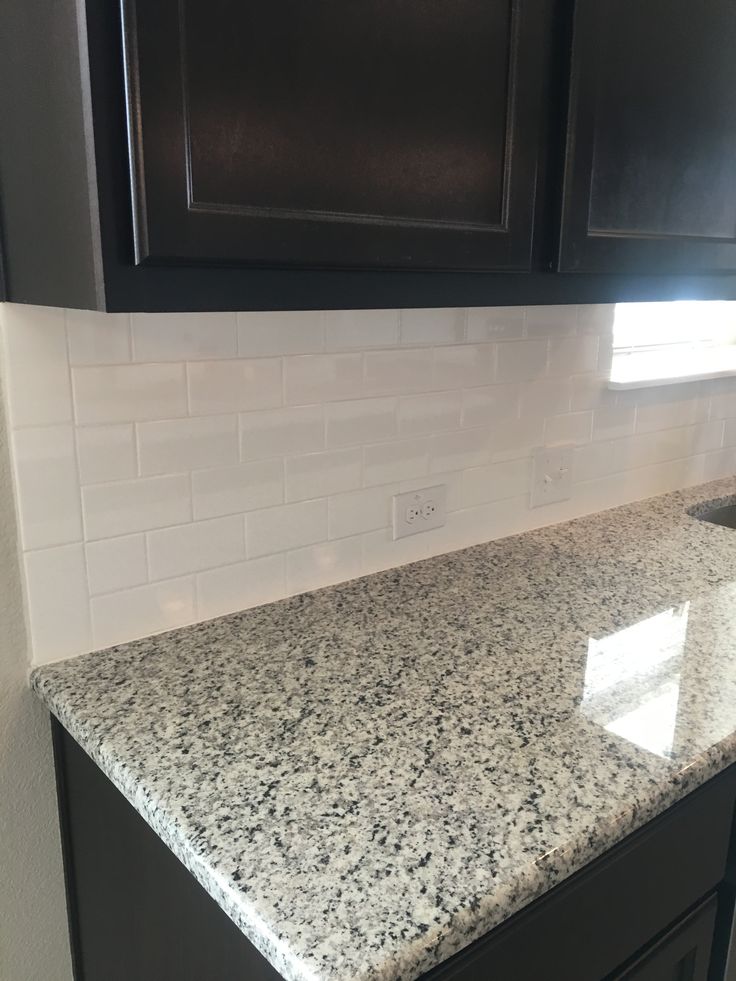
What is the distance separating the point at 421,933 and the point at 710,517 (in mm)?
1524

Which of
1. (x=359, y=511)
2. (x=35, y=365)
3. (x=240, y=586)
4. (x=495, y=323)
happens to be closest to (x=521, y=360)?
(x=495, y=323)

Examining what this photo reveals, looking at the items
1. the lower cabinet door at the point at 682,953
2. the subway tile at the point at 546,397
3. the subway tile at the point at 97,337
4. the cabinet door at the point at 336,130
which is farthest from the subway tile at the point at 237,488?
the lower cabinet door at the point at 682,953

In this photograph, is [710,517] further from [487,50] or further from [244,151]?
[244,151]

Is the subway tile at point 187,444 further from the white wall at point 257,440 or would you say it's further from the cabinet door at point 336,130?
the cabinet door at point 336,130

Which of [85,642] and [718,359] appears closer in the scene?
[85,642]

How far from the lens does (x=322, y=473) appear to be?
1.32 metres

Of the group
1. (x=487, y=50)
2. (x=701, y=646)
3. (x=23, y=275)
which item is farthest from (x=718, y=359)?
(x=23, y=275)

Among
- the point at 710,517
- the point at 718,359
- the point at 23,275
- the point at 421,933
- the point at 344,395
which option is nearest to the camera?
the point at 421,933

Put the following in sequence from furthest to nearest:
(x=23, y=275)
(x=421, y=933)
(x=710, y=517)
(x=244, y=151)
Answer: (x=710, y=517) → (x=23, y=275) → (x=244, y=151) → (x=421, y=933)

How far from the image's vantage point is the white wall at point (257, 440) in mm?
1055

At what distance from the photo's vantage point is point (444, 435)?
58.1 inches

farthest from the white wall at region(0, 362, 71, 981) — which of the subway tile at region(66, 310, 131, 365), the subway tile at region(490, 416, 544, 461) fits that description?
the subway tile at region(490, 416, 544, 461)

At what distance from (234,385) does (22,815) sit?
68 centimetres

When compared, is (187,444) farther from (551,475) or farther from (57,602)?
(551,475)
